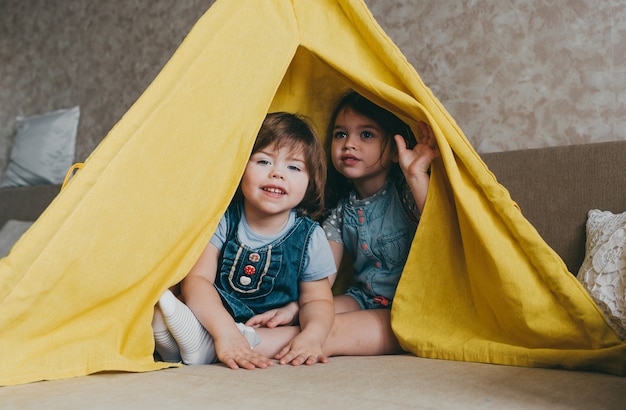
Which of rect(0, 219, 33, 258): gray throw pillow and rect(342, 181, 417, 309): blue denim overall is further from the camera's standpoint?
rect(0, 219, 33, 258): gray throw pillow

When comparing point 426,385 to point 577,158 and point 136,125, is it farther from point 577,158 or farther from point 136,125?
point 577,158

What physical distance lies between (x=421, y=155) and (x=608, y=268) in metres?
0.40

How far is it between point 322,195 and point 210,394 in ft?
2.20

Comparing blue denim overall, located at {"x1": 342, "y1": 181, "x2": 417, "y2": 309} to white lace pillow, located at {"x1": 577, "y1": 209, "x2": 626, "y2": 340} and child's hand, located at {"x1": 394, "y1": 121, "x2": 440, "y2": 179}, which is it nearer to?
child's hand, located at {"x1": 394, "y1": 121, "x2": 440, "y2": 179}

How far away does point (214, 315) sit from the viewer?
119 cm

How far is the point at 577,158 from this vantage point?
1466 millimetres

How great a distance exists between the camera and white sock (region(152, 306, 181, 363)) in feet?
3.77

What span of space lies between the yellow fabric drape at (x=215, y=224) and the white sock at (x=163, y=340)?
42 millimetres

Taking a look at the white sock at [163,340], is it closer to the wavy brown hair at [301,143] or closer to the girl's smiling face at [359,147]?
the wavy brown hair at [301,143]

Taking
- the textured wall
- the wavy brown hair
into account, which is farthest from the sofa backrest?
the wavy brown hair

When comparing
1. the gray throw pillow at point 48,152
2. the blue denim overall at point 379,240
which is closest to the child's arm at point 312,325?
the blue denim overall at point 379,240

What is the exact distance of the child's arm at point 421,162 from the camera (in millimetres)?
1278

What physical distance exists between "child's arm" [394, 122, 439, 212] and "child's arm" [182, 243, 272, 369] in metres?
0.43

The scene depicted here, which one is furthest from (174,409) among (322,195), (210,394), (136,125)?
(322,195)
